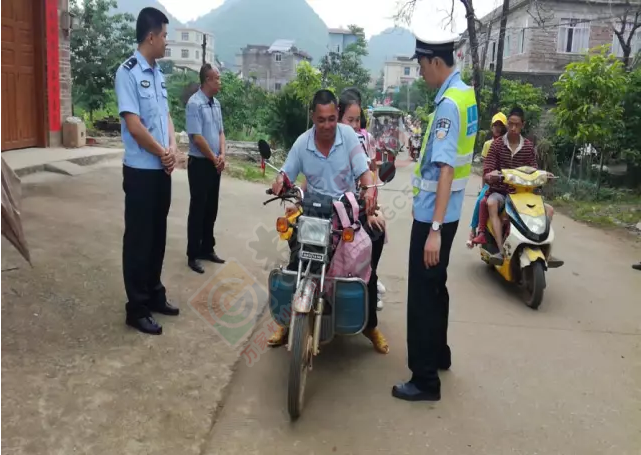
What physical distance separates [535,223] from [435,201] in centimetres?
232

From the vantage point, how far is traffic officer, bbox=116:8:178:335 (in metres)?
3.38

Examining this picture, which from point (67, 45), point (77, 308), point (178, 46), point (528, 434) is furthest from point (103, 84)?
point (178, 46)

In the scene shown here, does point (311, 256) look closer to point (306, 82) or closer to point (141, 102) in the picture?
point (141, 102)

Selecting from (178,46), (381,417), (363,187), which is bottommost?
(381,417)

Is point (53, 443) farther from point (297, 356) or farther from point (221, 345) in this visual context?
point (221, 345)

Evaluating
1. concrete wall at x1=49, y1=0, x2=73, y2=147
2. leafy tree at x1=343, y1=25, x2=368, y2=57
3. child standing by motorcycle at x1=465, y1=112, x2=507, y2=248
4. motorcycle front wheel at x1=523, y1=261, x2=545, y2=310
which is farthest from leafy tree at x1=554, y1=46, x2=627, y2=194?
leafy tree at x1=343, y1=25, x2=368, y2=57

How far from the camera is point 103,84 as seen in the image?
15250 mm

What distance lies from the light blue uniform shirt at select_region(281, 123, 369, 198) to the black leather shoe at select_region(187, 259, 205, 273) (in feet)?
6.12

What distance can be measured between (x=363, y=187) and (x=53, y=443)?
194 centimetres

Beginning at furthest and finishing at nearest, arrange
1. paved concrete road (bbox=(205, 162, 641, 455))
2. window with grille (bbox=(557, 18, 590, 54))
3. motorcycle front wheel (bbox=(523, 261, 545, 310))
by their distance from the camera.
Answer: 1. window with grille (bbox=(557, 18, 590, 54))
2. motorcycle front wheel (bbox=(523, 261, 545, 310))
3. paved concrete road (bbox=(205, 162, 641, 455))

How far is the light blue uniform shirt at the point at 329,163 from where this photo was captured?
10.9 feet

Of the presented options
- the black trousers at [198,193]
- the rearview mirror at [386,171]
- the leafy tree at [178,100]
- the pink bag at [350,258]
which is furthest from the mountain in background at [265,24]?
the pink bag at [350,258]

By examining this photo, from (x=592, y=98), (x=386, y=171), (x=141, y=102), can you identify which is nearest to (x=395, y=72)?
(x=592, y=98)

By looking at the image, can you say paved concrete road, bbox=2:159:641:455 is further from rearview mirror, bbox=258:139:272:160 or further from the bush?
the bush
